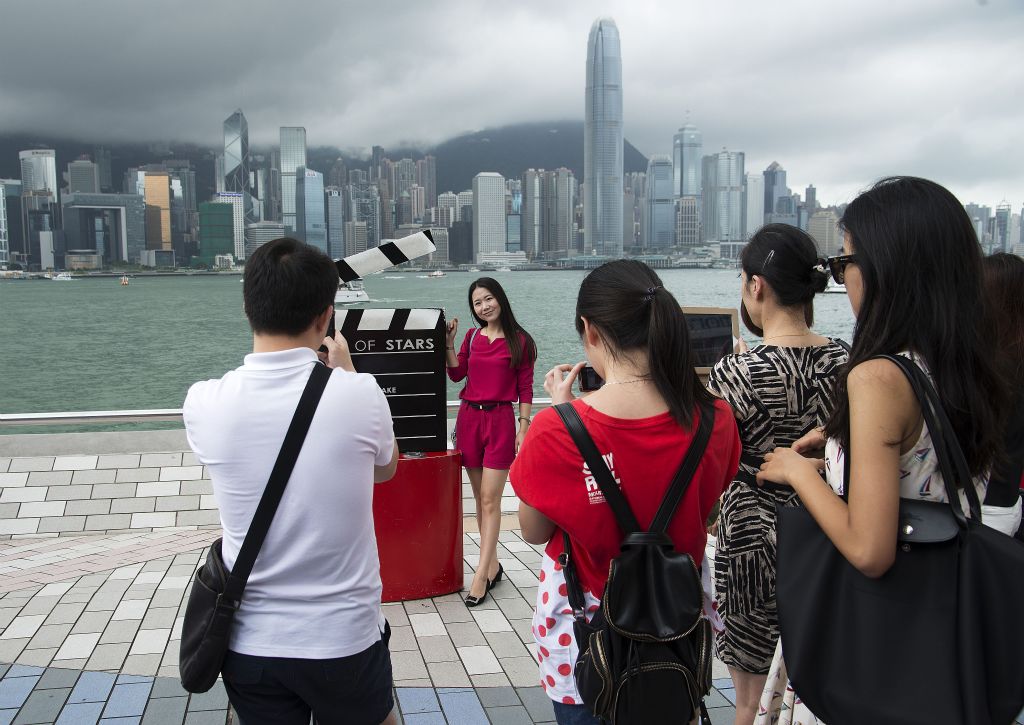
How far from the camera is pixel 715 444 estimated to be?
1.67 m

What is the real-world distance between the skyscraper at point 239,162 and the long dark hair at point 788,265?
6603 cm

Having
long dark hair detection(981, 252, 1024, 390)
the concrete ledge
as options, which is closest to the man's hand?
long dark hair detection(981, 252, 1024, 390)

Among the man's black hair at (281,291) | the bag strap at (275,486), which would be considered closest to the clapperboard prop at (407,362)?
the man's black hair at (281,291)

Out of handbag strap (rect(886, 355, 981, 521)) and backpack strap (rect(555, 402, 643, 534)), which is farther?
backpack strap (rect(555, 402, 643, 534))

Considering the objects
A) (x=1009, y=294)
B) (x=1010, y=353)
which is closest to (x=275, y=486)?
(x=1010, y=353)

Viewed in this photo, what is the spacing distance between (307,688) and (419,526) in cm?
252

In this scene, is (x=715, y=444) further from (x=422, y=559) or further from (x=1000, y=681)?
(x=422, y=559)

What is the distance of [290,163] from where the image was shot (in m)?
71.9

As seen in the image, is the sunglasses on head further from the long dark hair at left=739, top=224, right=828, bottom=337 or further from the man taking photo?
the man taking photo

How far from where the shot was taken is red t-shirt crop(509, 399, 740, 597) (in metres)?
1.56

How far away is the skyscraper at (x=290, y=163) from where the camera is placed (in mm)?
60594

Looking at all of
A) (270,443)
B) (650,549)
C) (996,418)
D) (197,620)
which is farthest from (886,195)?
(197,620)

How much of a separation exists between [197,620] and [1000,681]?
57.3 inches

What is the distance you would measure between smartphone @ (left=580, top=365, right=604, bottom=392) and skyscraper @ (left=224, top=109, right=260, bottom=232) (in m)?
66.2
